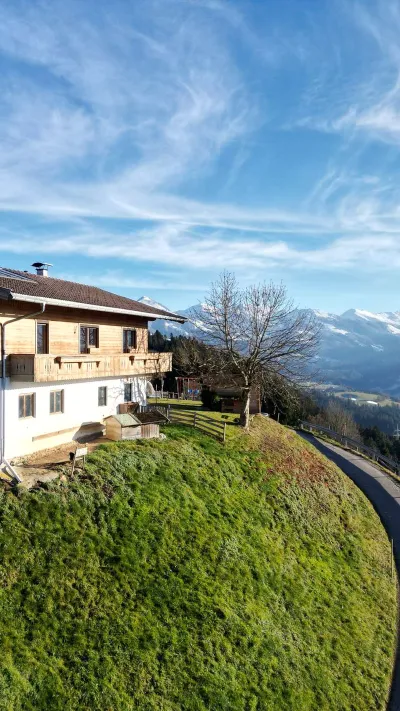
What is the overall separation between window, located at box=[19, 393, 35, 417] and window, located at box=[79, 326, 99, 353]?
16.4ft

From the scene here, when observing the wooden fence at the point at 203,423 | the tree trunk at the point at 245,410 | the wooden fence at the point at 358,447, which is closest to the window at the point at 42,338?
the wooden fence at the point at 203,423

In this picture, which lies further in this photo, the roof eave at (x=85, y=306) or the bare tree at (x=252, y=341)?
the bare tree at (x=252, y=341)

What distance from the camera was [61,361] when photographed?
69.1 feet

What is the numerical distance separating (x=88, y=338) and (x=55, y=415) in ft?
17.8

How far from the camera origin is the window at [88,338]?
81.0ft

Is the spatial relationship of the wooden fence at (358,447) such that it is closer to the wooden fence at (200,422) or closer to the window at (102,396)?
the wooden fence at (200,422)

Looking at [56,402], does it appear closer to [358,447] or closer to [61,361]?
[61,361]

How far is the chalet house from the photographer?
754 inches

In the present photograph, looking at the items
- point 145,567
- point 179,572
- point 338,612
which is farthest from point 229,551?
point 338,612

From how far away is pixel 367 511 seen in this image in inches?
1100

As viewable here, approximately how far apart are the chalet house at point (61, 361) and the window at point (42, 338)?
0.05 meters

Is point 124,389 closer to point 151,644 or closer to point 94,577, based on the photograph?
point 94,577

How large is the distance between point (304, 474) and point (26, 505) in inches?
730

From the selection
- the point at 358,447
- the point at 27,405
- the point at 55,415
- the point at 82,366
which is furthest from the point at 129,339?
the point at 358,447
